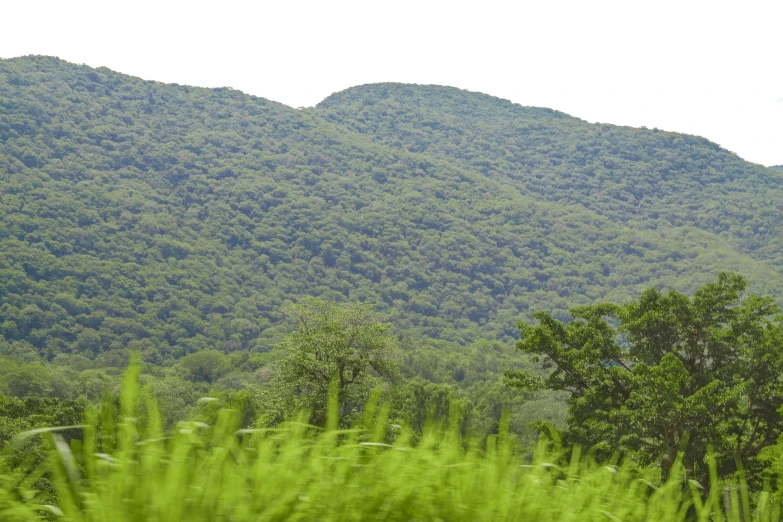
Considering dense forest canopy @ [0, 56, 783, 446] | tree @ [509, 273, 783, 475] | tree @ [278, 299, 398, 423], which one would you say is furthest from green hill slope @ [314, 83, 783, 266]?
tree @ [278, 299, 398, 423]

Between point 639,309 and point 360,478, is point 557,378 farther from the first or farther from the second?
point 360,478

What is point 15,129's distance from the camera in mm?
124812

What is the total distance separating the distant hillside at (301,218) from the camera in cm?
9138

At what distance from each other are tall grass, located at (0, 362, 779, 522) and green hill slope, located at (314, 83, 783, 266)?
485 feet

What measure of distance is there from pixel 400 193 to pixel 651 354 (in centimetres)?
13129

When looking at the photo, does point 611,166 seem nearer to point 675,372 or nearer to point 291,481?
point 675,372

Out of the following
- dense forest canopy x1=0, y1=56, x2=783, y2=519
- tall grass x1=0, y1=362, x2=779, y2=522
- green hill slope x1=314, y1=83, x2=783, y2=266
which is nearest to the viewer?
tall grass x1=0, y1=362, x2=779, y2=522

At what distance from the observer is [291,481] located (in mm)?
1745

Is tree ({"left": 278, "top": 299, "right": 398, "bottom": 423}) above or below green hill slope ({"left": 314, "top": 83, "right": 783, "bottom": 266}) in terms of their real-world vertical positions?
below

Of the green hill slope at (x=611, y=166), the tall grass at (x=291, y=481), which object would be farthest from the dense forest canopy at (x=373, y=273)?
the green hill slope at (x=611, y=166)

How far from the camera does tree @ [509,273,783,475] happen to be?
15.1 metres

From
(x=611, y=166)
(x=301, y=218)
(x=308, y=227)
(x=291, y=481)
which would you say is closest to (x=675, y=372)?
(x=291, y=481)

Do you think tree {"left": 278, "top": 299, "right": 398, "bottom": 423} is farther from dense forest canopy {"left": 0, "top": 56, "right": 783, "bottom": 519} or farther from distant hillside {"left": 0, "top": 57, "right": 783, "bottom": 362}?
distant hillside {"left": 0, "top": 57, "right": 783, "bottom": 362}

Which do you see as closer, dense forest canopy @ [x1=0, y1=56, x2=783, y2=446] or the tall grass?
the tall grass
